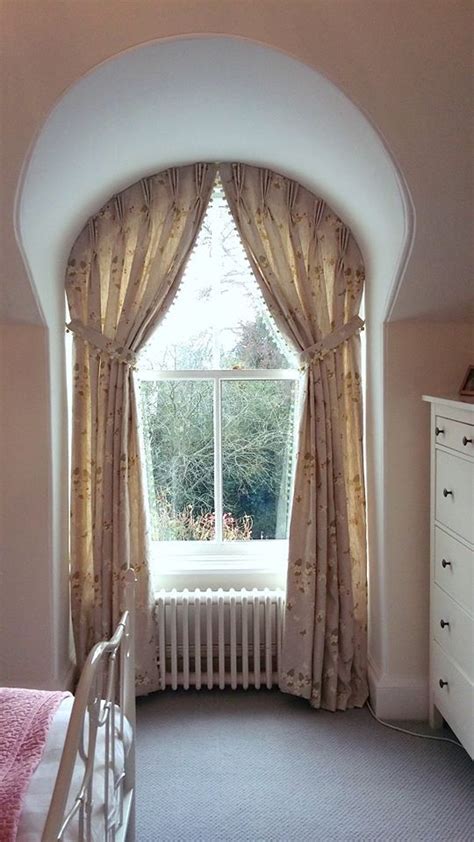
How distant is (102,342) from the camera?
279 centimetres

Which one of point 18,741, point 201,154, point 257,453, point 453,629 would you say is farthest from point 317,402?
point 18,741

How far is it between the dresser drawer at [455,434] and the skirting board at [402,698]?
1043mm

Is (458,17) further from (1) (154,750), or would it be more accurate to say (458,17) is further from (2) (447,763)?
(1) (154,750)

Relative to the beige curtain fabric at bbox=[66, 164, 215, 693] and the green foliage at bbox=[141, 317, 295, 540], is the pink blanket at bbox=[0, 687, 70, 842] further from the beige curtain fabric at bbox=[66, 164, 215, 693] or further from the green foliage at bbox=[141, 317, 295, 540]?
the green foliage at bbox=[141, 317, 295, 540]

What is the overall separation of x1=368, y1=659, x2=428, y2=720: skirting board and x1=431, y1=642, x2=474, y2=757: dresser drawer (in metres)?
0.12

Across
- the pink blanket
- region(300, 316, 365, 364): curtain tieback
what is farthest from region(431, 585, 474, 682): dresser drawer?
the pink blanket

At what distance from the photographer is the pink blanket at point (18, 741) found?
1171 mm

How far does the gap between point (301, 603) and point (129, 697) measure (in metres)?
1.23

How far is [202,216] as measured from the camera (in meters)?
2.81

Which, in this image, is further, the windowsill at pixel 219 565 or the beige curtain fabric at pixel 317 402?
the windowsill at pixel 219 565

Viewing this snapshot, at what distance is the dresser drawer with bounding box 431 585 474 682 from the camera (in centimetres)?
219

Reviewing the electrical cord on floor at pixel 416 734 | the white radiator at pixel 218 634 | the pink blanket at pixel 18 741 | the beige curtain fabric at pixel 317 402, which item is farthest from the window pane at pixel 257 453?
the pink blanket at pixel 18 741

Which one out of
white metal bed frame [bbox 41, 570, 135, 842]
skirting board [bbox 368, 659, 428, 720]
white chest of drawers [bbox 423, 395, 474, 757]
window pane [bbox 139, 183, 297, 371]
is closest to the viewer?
white metal bed frame [bbox 41, 570, 135, 842]

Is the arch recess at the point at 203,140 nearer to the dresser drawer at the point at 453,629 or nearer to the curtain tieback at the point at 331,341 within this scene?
the curtain tieback at the point at 331,341
